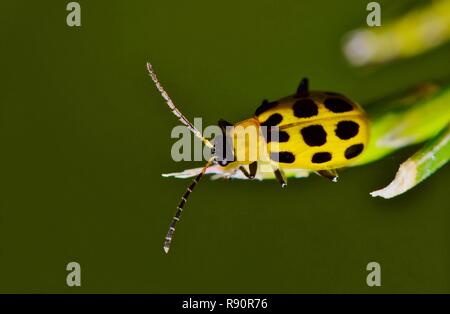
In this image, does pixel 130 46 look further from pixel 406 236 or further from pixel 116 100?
pixel 406 236

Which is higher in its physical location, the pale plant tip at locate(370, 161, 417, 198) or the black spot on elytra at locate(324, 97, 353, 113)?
the black spot on elytra at locate(324, 97, 353, 113)

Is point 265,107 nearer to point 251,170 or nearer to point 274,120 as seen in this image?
point 274,120

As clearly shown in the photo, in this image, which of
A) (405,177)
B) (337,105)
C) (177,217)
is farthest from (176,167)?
(405,177)

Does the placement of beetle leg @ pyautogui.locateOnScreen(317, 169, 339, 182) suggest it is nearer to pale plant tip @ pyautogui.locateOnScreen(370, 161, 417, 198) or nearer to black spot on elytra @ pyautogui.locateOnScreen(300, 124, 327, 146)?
black spot on elytra @ pyautogui.locateOnScreen(300, 124, 327, 146)

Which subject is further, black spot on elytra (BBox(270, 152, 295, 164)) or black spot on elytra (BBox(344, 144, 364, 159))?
black spot on elytra (BBox(270, 152, 295, 164))

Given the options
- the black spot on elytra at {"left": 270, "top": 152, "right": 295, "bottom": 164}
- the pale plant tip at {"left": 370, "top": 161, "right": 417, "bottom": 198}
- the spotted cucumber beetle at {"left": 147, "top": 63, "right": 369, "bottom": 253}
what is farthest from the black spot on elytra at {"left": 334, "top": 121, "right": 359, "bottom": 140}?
the pale plant tip at {"left": 370, "top": 161, "right": 417, "bottom": 198}

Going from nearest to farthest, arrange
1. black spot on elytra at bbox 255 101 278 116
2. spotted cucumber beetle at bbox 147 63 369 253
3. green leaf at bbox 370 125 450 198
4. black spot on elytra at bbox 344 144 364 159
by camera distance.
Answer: green leaf at bbox 370 125 450 198 < black spot on elytra at bbox 344 144 364 159 < spotted cucumber beetle at bbox 147 63 369 253 < black spot on elytra at bbox 255 101 278 116

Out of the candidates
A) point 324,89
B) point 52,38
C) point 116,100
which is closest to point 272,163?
point 324,89

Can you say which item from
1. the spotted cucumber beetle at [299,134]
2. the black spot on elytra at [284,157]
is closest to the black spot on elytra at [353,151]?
the spotted cucumber beetle at [299,134]
